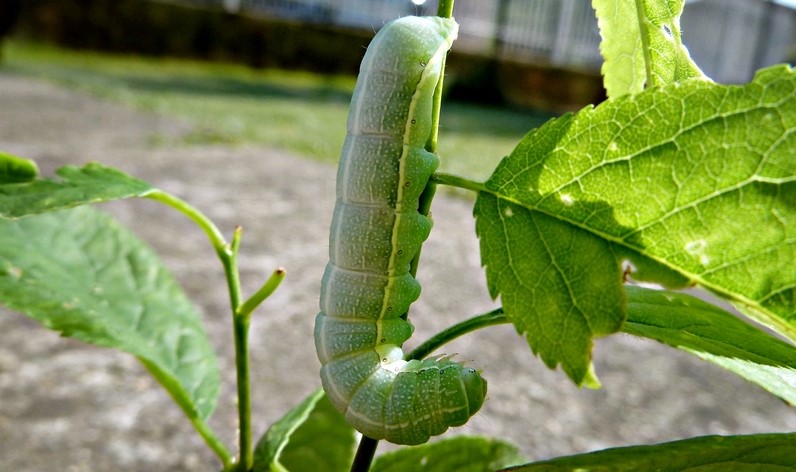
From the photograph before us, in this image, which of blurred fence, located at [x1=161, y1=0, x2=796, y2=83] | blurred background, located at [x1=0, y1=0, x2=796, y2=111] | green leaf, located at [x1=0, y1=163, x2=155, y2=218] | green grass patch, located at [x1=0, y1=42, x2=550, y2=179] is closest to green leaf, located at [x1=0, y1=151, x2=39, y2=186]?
green leaf, located at [x1=0, y1=163, x2=155, y2=218]

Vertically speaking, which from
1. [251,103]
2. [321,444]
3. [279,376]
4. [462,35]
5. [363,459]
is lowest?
[251,103]

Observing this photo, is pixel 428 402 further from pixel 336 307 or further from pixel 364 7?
pixel 364 7

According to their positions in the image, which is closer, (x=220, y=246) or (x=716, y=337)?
(x=716, y=337)

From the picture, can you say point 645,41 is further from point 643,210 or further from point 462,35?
point 462,35

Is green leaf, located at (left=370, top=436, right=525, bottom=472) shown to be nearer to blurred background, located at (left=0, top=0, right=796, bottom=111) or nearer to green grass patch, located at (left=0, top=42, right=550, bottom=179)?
green grass patch, located at (left=0, top=42, right=550, bottom=179)

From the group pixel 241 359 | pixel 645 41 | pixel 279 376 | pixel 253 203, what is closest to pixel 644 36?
pixel 645 41

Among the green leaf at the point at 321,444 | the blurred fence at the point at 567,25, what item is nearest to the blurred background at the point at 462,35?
the blurred fence at the point at 567,25
